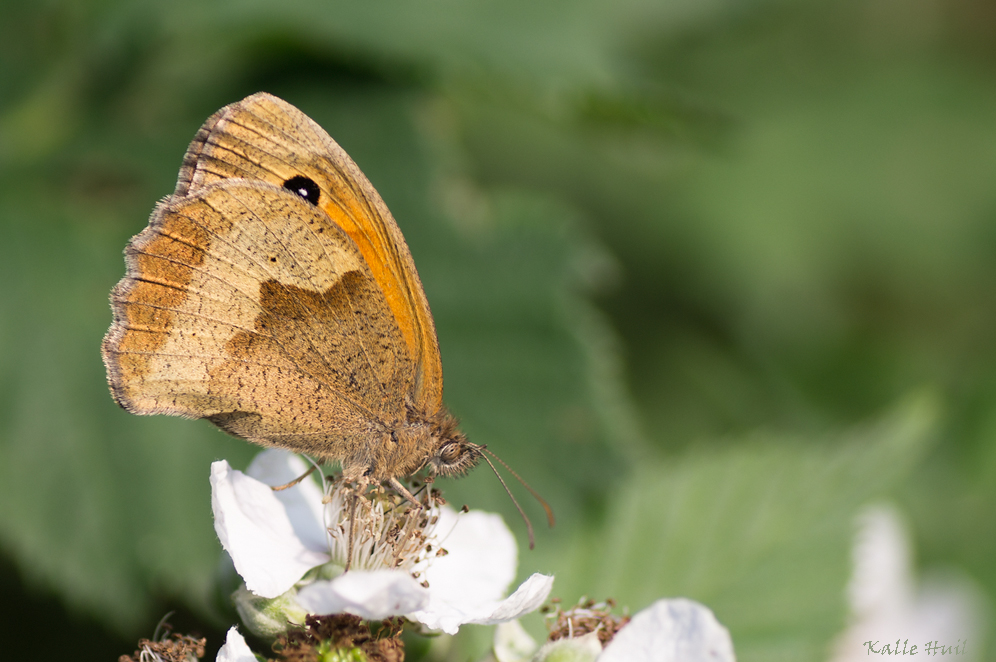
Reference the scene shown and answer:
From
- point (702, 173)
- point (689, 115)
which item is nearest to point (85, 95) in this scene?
point (689, 115)

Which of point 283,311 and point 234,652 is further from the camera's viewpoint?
point 283,311

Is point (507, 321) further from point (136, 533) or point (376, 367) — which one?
point (136, 533)

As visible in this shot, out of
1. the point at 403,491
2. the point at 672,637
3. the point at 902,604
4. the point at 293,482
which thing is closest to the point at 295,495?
the point at 293,482

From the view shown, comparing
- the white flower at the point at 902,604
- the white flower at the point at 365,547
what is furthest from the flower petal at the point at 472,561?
the white flower at the point at 902,604

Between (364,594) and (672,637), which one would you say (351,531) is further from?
(672,637)

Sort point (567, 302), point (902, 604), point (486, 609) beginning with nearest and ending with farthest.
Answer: point (486, 609) → point (567, 302) → point (902, 604)

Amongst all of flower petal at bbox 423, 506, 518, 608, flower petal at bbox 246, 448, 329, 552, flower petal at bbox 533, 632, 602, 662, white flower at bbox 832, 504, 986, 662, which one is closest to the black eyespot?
flower petal at bbox 246, 448, 329, 552

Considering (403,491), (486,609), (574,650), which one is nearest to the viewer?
(574,650)
